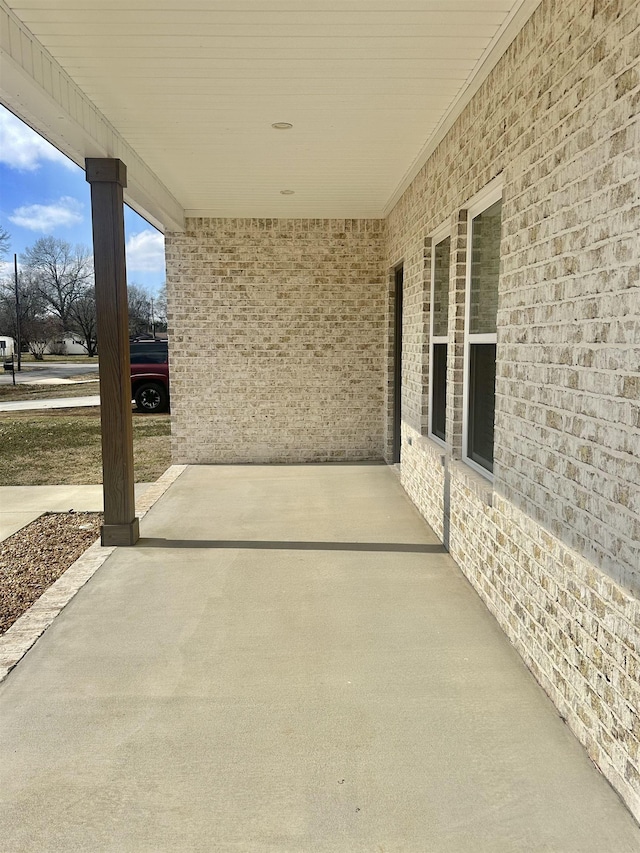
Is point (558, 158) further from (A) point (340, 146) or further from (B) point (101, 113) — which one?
(B) point (101, 113)

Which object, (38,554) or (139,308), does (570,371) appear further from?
(139,308)

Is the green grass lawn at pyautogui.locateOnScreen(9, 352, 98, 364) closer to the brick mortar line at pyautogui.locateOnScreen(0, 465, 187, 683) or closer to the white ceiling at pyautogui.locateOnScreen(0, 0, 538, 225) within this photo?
the white ceiling at pyautogui.locateOnScreen(0, 0, 538, 225)

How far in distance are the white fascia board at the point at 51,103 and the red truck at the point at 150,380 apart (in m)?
10.1

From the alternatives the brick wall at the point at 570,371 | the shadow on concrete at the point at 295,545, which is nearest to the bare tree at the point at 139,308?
the shadow on concrete at the point at 295,545

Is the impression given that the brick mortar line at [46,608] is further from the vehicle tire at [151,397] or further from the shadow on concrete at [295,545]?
the vehicle tire at [151,397]

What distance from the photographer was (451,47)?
3562 mm

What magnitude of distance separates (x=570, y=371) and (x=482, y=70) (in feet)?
7.34

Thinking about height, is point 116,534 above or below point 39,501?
above

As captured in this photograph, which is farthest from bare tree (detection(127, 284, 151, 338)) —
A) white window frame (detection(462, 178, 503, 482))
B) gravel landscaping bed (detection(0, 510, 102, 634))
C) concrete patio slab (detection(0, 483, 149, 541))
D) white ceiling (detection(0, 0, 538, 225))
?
white window frame (detection(462, 178, 503, 482))

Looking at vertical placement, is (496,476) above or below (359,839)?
above

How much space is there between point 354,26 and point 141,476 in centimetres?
663

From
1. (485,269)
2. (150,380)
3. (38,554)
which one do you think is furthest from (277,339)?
(150,380)

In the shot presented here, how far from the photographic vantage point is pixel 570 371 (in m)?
2.67

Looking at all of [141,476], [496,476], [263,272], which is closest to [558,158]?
[496,476]
